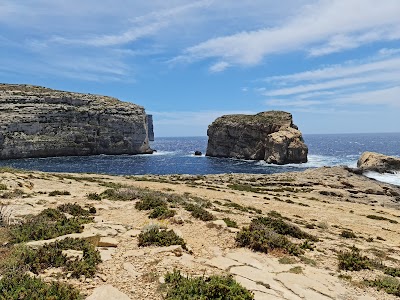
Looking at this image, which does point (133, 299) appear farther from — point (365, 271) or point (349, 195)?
point (349, 195)

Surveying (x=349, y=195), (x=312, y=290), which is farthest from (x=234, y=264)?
(x=349, y=195)

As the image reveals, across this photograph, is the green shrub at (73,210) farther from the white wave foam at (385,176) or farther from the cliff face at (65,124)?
the cliff face at (65,124)

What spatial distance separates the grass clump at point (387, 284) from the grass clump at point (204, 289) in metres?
4.92

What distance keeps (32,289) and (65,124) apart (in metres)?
146

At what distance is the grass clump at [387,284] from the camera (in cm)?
977

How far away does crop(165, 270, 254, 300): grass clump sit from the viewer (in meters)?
7.70

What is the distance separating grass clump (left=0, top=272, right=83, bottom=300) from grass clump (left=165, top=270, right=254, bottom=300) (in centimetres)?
229

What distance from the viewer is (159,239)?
11.8 m

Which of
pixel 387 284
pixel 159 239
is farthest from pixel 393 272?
pixel 159 239

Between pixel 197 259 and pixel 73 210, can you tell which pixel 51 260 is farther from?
pixel 73 210

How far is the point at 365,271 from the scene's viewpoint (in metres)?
11.6

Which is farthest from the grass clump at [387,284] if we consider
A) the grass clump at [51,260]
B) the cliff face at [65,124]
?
the cliff face at [65,124]

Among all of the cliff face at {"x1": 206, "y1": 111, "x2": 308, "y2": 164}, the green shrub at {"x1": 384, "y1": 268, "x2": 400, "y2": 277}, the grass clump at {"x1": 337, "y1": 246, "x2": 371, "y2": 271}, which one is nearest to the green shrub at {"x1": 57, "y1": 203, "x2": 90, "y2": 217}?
the grass clump at {"x1": 337, "y1": 246, "x2": 371, "y2": 271}

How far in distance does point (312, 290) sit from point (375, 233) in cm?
1736
